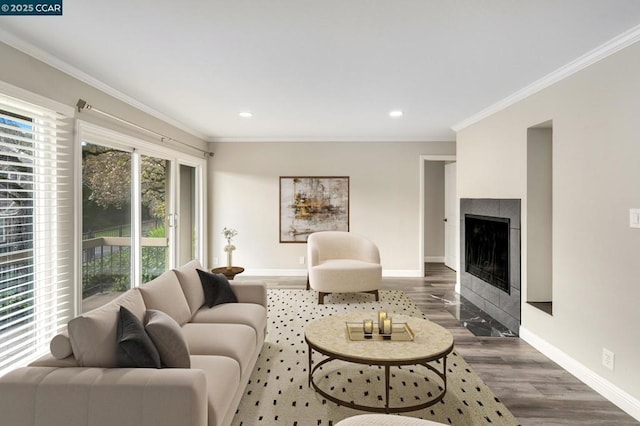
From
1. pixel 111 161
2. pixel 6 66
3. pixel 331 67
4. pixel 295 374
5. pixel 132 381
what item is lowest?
pixel 295 374

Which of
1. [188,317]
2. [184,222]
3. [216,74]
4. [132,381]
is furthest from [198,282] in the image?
[184,222]

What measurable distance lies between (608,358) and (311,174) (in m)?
4.74

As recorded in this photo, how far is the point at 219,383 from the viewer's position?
190 centimetres

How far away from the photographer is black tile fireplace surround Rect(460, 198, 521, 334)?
148 inches

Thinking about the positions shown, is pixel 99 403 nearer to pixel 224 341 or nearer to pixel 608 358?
pixel 224 341

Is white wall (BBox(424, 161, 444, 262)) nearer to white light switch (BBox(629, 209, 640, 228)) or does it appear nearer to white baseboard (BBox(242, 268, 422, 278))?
white baseboard (BBox(242, 268, 422, 278))

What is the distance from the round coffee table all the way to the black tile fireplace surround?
1.58m

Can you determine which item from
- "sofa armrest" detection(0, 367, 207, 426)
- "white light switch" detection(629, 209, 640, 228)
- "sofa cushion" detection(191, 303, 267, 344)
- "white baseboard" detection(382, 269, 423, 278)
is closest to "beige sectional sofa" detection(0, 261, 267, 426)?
"sofa armrest" detection(0, 367, 207, 426)

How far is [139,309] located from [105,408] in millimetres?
722

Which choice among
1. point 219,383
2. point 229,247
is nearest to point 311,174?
point 229,247

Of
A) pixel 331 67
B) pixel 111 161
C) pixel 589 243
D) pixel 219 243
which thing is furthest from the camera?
pixel 219 243

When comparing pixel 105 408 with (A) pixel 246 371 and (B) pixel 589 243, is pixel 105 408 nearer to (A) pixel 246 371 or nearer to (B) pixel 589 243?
(A) pixel 246 371

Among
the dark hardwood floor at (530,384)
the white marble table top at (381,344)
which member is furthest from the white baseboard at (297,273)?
the white marble table top at (381,344)

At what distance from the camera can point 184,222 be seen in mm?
5605
